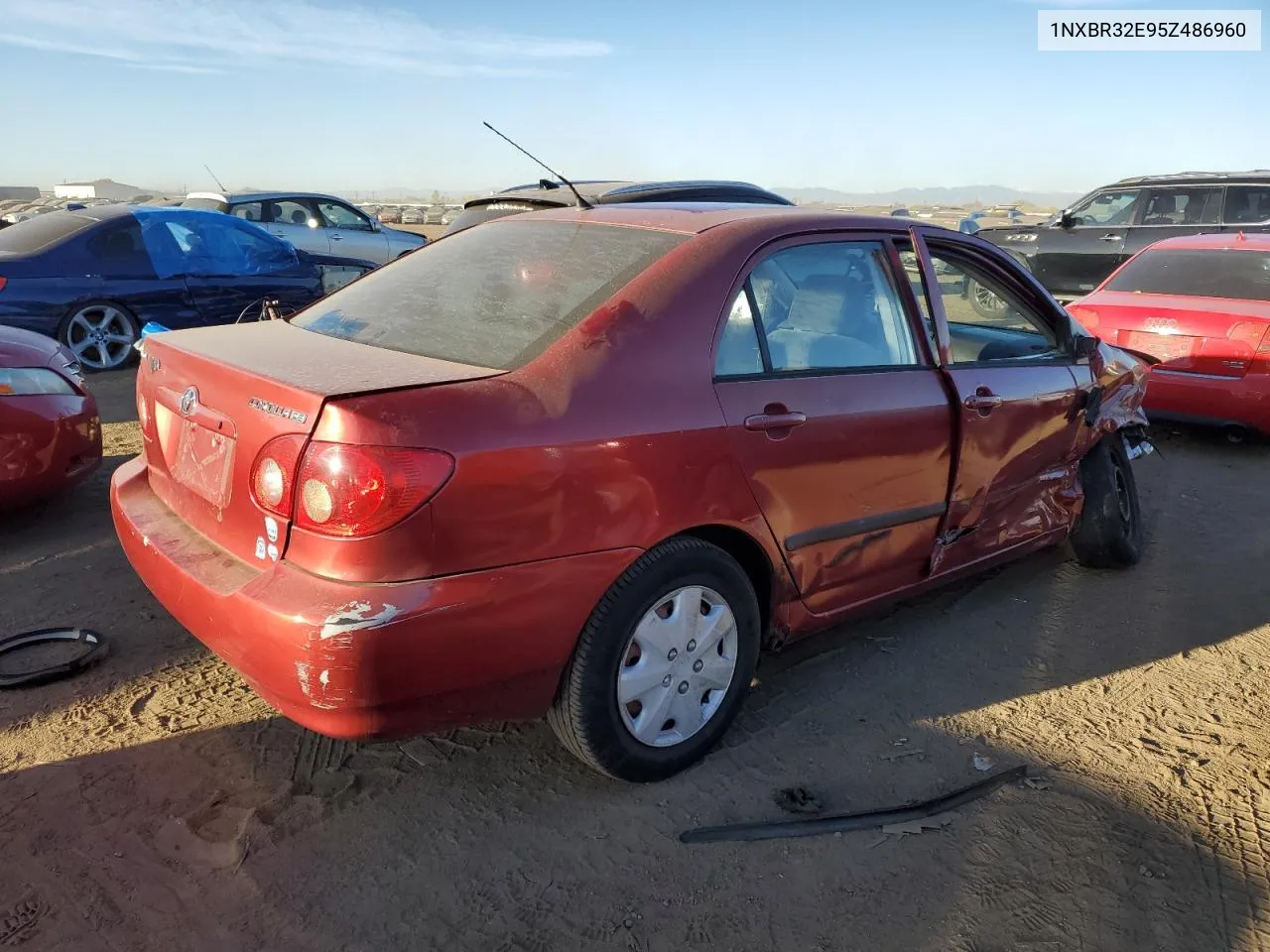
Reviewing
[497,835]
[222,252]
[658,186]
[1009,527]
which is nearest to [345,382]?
[497,835]

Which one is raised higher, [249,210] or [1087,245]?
[249,210]

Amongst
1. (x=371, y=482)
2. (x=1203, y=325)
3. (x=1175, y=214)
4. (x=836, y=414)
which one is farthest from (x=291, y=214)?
(x=371, y=482)

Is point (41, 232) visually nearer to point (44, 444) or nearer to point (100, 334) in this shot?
point (100, 334)

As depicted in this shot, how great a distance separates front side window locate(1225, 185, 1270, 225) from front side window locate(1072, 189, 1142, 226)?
0.98m

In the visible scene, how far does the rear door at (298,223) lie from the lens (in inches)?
492

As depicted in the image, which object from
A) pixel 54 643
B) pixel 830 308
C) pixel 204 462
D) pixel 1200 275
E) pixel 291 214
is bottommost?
pixel 54 643

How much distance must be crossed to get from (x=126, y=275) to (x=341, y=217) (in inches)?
231

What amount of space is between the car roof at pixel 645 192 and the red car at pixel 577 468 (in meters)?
2.85

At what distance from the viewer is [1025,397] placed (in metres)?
3.74

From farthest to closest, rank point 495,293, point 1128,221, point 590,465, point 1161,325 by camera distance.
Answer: point 1128,221 → point 1161,325 → point 495,293 → point 590,465

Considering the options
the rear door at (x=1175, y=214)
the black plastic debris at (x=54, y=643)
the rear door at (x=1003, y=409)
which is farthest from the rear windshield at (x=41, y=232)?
the rear door at (x=1175, y=214)

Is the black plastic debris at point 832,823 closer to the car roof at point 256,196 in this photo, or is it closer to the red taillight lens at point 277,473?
the red taillight lens at point 277,473

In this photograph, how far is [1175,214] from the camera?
11.7 meters

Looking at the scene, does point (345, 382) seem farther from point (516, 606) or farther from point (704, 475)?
point (704, 475)
